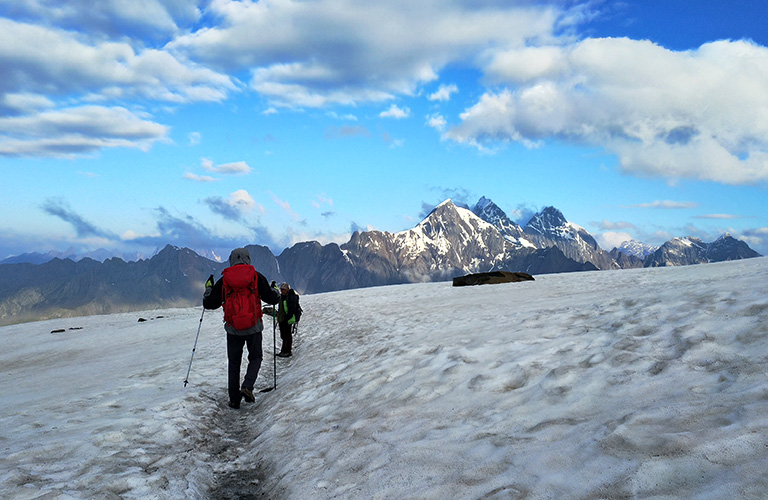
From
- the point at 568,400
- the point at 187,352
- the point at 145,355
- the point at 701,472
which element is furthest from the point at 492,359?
the point at 145,355

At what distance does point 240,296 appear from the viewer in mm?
9984

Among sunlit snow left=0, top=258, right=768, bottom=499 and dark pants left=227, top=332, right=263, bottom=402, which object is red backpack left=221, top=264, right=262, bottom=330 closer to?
dark pants left=227, top=332, right=263, bottom=402

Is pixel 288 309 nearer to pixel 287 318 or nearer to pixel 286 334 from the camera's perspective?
pixel 287 318

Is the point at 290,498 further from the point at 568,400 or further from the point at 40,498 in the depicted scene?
the point at 568,400

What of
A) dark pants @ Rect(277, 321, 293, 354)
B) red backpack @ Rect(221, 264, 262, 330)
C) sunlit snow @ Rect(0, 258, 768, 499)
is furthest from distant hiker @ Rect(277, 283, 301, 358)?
Result: red backpack @ Rect(221, 264, 262, 330)

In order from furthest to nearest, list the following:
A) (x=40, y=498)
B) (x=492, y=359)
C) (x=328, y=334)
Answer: (x=328, y=334) → (x=492, y=359) → (x=40, y=498)

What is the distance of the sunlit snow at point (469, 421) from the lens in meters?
4.04

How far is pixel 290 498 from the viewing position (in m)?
5.31

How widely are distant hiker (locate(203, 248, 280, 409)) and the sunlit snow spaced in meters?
0.79

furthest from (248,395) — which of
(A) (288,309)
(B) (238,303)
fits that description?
(A) (288,309)

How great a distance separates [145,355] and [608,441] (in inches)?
746

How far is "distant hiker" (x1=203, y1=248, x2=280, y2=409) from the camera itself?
9.95 m

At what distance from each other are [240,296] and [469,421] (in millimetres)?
6072

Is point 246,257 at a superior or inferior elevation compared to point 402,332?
superior
